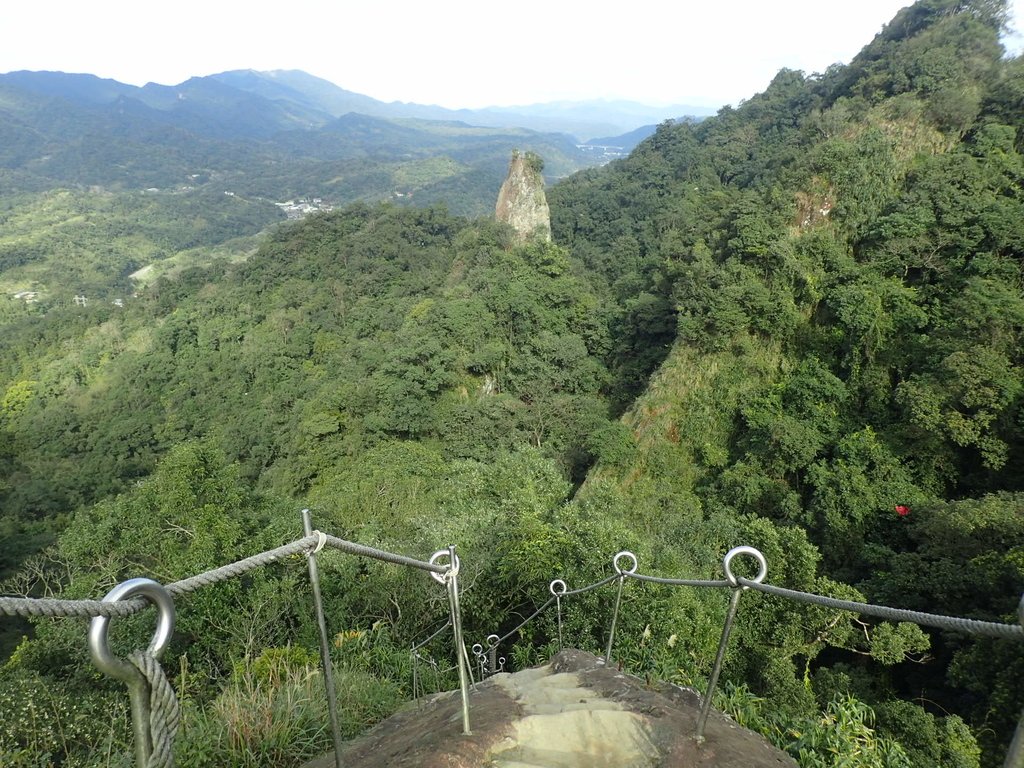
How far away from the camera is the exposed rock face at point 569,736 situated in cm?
228

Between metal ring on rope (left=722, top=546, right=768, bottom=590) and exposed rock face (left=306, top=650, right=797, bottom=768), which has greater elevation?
metal ring on rope (left=722, top=546, right=768, bottom=590)

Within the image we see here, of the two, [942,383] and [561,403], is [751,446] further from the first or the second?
[561,403]

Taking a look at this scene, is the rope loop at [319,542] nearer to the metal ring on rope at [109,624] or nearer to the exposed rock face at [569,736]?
the metal ring on rope at [109,624]

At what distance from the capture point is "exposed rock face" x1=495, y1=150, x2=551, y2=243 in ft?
123

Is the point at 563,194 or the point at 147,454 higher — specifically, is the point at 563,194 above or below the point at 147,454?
above

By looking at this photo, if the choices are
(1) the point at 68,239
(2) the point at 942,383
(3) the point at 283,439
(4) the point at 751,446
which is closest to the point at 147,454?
(3) the point at 283,439

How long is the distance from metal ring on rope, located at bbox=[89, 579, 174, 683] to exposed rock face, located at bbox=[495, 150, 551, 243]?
123 ft

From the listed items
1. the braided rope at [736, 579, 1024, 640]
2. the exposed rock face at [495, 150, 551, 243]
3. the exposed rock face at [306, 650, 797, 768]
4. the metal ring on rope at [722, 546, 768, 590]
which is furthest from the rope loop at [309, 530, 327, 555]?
the exposed rock face at [495, 150, 551, 243]

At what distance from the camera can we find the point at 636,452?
57.3ft

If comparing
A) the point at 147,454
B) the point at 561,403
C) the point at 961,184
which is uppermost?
the point at 961,184

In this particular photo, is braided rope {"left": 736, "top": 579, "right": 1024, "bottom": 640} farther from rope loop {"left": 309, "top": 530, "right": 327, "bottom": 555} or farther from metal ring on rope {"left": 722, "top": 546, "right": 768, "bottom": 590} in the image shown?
rope loop {"left": 309, "top": 530, "right": 327, "bottom": 555}

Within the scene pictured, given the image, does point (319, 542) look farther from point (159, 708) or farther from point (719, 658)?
point (719, 658)

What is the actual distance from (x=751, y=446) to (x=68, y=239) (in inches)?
4363

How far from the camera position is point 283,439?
25516mm
